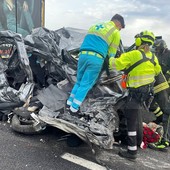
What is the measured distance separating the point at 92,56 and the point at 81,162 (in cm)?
137

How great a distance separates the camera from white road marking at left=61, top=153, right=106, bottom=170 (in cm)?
315

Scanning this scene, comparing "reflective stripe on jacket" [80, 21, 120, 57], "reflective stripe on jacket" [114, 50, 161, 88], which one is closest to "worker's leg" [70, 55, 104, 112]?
"reflective stripe on jacket" [80, 21, 120, 57]

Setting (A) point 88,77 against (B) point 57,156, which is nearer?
(B) point 57,156

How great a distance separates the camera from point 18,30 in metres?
6.70

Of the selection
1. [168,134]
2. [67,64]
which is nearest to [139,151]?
[168,134]

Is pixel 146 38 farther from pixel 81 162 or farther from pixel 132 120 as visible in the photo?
pixel 81 162

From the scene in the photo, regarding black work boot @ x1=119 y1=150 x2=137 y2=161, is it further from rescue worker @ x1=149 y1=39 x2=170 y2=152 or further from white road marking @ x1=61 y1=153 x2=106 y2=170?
rescue worker @ x1=149 y1=39 x2=170 y2=152

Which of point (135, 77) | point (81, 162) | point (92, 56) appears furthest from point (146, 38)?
point (81, 162)

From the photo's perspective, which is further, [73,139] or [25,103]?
[25,103]

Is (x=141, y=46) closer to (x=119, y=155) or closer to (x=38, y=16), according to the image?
(x=119, y=155)

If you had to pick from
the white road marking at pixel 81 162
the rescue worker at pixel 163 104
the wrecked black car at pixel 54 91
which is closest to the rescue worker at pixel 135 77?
the wrecked black car at pixel 54 91

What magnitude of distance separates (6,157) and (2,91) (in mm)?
1595

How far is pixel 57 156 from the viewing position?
3.33m

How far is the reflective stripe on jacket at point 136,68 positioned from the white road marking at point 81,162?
3.60 ft
